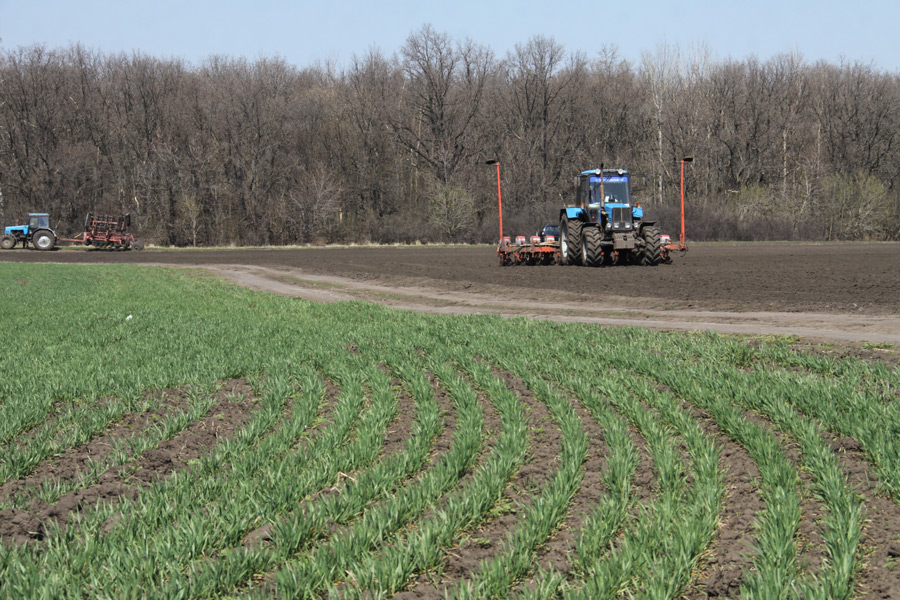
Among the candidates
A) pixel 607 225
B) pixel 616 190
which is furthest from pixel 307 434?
pixel 616 190

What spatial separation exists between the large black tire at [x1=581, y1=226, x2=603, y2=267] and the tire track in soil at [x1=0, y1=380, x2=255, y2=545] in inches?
827

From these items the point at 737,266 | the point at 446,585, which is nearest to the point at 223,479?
the point at 446,585

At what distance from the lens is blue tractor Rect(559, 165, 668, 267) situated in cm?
2695

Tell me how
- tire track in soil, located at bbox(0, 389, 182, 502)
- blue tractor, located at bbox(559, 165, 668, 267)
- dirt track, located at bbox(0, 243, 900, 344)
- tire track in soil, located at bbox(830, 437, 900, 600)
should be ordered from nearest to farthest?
1. tire track in soil, located at bbox(830, 437, 900, 600)
2. tire track in soil, located at bbox(0, 389, 182, 502)
3. dirt track, located at bbox(0, 243, 900, 344)
4. blue tractor, located at bbox(559, 165, 668, 267)

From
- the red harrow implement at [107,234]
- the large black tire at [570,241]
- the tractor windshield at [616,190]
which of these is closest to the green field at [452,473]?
the tractor windshield at [616,190]

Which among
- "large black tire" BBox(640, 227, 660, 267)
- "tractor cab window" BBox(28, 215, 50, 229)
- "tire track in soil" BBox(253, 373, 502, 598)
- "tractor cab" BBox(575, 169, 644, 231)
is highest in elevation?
"tractor cab window" BBox(28, 215, 50, 229)

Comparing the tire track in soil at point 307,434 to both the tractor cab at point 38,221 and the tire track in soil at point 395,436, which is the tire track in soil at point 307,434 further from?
the tractor cab at point 38,221

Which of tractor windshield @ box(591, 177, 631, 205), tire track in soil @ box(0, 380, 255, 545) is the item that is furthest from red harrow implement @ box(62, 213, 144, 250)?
tire track in soil @ box(0, 380, 255, 545)

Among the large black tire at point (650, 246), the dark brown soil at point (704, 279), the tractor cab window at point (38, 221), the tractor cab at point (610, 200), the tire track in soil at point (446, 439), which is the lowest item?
the tire track in soil at point (446, 439)

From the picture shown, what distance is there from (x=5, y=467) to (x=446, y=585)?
364 centimetres

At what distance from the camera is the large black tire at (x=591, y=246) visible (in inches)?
1066

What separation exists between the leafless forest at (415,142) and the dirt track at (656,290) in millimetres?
30149

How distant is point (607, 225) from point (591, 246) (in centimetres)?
98

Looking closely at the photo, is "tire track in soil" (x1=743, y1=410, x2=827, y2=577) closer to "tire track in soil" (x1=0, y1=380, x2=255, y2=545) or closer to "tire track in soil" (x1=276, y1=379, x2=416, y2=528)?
"tire track in soil" (x1=276, y1=379, x2=416, y2=528)
